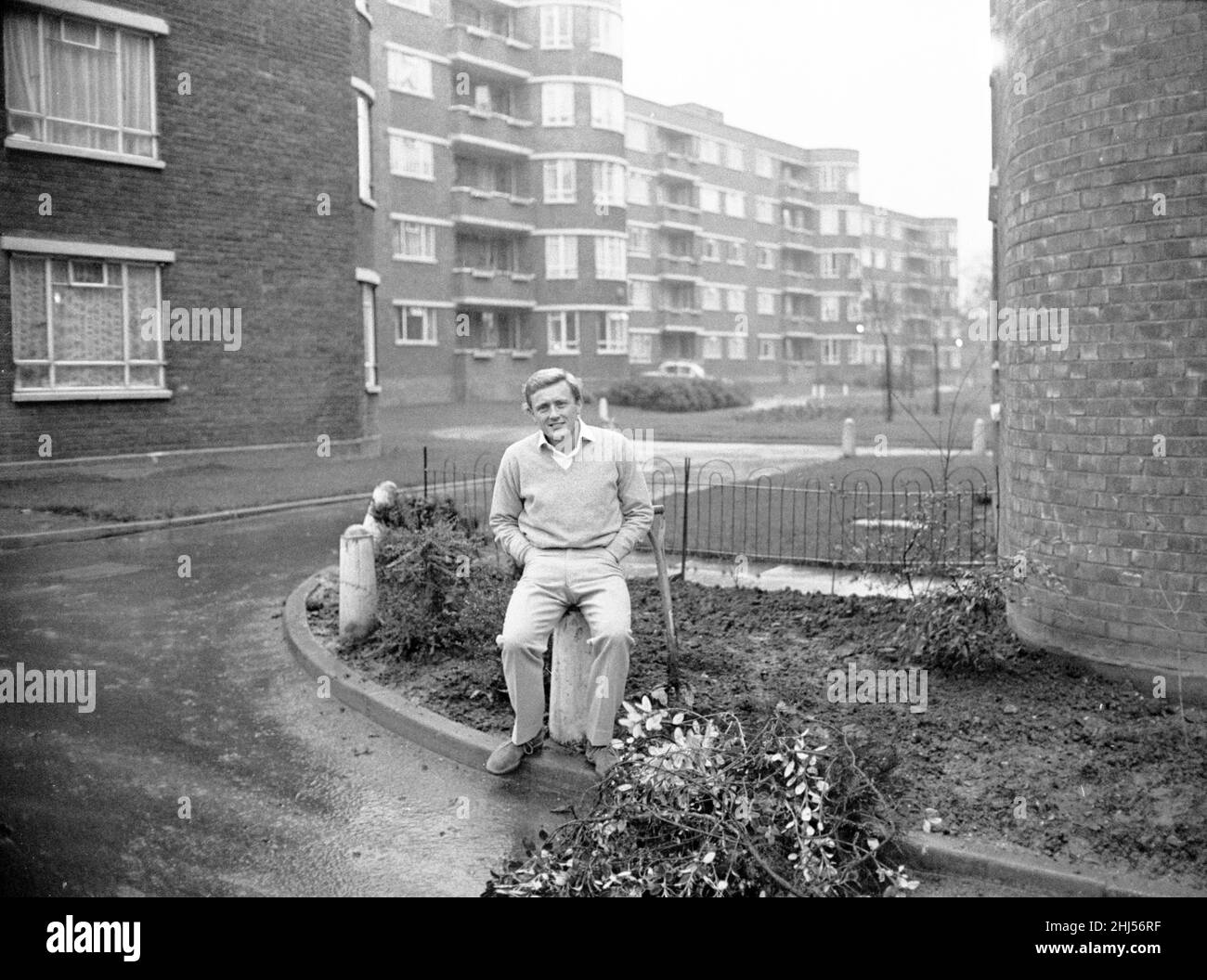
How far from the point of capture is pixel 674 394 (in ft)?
132

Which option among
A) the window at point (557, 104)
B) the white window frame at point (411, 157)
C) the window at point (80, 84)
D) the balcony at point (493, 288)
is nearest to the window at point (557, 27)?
the window at point (557, 104)

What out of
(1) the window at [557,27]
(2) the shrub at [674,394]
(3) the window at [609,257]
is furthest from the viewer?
(3) the window at [609,257]

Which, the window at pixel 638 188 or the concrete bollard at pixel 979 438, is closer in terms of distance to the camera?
the concrete bollard at pixel 979 438

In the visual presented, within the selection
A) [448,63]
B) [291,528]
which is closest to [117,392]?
[291,528]

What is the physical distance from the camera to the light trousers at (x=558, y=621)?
212 inches

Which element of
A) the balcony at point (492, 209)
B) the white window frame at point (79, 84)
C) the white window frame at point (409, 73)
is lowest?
the white window frame at point (79, 84)

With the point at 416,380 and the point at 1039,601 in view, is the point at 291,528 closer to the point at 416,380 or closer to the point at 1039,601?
the point at 1039,601

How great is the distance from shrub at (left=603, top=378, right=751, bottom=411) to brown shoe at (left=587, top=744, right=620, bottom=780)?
3490 centimetres

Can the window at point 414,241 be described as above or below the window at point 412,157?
below

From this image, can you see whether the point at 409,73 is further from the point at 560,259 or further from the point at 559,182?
the point at 560,259

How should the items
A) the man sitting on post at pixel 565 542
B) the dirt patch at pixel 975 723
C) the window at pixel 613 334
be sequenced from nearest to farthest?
the dirt patch at pixel 975 723, the man sitting on post at pixel 565 542, the window at pixel 613 334

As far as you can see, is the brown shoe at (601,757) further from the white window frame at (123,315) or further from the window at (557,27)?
the window at (557,27)

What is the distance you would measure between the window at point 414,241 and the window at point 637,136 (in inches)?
789
